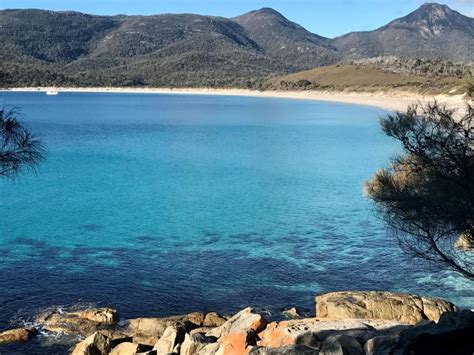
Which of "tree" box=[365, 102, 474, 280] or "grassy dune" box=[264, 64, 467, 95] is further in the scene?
"grassy dune" box=[264, 64, 467, 95]

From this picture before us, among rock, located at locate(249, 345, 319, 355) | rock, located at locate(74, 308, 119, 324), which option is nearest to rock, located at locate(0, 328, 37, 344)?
rock, located at locate(74, 308, 119, 324)

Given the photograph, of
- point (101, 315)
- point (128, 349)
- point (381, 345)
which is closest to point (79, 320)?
point (101, 315)

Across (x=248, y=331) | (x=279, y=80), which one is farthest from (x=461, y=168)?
(x=279, y=80)

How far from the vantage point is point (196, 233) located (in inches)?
882

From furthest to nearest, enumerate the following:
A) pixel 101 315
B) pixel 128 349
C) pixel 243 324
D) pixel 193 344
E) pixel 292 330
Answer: pixel 101 315 < pixel 128 349 < pixel 243 324 < pixel 292 330 < pixel 193 344

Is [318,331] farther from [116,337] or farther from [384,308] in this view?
[116,337]

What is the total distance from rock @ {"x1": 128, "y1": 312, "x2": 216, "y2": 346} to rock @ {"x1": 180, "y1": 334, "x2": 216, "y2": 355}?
1.90 metres

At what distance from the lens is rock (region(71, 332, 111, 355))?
11.4 meters

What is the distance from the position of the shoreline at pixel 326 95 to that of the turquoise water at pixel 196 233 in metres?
21.3

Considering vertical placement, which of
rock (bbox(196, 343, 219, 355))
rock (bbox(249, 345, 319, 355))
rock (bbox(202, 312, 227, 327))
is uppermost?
rock (bbox(249, 345, 319, 355))

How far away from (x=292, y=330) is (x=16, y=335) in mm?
6202

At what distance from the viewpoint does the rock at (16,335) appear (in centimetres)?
1262

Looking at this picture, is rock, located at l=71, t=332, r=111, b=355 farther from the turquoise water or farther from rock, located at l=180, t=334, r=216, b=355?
the turquoise water

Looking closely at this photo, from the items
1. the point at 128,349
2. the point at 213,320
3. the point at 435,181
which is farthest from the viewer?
the point at 213,320
